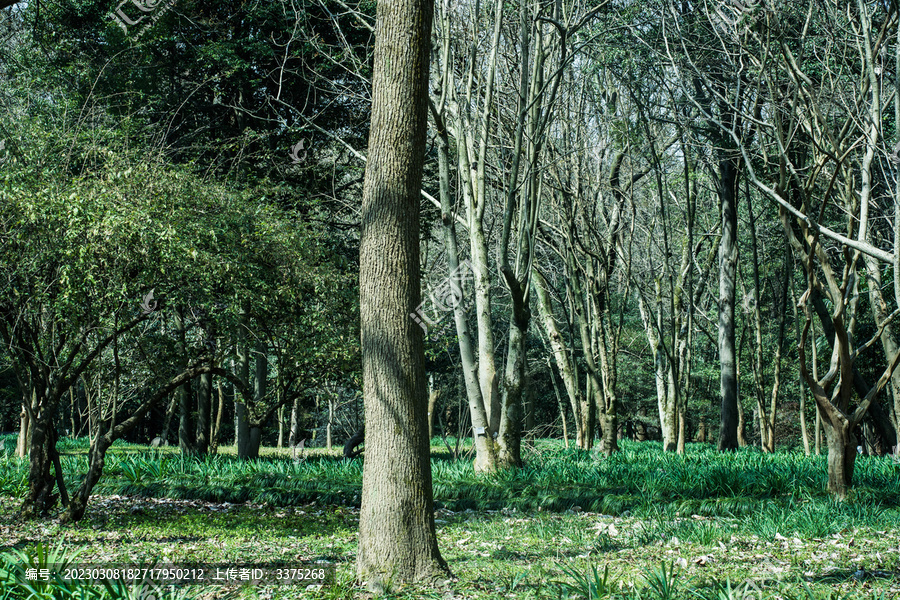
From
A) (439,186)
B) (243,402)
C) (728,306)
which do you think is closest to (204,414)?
(243,402)

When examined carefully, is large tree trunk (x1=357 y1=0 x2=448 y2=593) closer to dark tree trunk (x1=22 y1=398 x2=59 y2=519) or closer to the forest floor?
the forest floor

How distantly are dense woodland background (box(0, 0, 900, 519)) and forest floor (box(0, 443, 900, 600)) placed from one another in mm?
752

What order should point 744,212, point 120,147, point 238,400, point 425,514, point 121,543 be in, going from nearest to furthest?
point 425,514 < point 121,543 < point 120,147 < point 238,400 < point 744,212

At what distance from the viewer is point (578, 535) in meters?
4.95

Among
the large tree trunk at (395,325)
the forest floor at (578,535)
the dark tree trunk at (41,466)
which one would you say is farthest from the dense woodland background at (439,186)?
the large tree trunk at (395,325)

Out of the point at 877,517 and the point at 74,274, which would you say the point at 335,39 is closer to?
the point at 74,274

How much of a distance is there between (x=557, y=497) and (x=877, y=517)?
2.62 m

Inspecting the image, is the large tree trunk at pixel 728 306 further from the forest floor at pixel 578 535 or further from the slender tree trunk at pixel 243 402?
the slender tree trunk at pixel 243 402

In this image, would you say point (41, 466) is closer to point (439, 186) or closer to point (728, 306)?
point (439, 186)

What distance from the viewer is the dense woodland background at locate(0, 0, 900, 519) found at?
610cm

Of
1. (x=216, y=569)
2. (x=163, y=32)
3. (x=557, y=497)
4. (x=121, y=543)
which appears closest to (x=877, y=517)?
(x=557, y=497)

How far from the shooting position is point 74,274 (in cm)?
618

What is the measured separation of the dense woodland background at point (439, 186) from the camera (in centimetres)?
610

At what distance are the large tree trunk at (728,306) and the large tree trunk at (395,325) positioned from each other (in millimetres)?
8984
